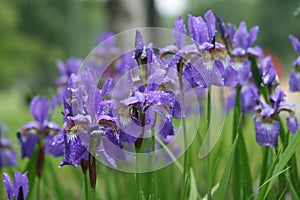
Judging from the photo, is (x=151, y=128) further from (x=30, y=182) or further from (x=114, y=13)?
(x=114, y=13)

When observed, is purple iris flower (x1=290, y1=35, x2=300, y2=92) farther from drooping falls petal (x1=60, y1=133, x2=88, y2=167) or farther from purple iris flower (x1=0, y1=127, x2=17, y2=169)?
purple iris flower (x1=0, y1=127, x2=17, y2=169)

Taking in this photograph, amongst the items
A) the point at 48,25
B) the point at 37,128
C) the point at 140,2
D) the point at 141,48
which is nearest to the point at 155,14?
the point at 140,2

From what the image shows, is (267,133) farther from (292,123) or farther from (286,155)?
(286,155)

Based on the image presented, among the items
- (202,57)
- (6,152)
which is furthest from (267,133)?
(6,152)

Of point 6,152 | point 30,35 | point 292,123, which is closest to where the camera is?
point 292,123

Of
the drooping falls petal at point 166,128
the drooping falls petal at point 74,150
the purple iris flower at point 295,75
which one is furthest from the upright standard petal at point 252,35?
the drooping falls petal at point 74,150

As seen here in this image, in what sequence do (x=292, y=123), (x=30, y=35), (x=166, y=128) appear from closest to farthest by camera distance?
(x=166, y=128)
(x=292, y=123)
(x=30, y=35)

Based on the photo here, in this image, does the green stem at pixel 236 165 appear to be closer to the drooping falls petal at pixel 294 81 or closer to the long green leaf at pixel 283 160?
the drooping falls petal at pixel 294 81

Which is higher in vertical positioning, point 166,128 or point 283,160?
point 166,128
